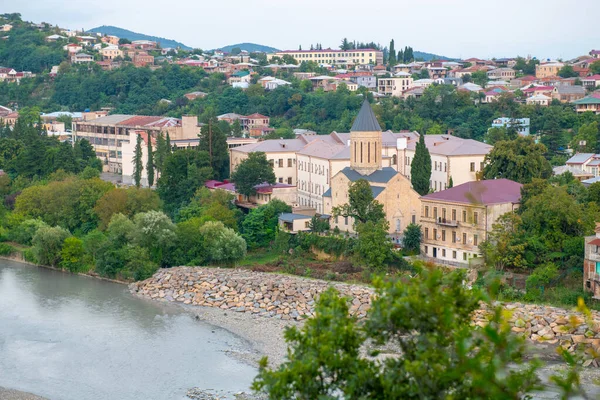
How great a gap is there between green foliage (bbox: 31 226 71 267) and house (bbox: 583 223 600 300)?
14.3m

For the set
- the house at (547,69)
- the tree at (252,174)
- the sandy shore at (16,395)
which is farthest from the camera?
the house at (547,69)

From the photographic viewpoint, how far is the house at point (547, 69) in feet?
209

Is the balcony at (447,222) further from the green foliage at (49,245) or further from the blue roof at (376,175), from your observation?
the green foliage at (49,245)

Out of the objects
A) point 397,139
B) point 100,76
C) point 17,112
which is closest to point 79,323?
point 397,139

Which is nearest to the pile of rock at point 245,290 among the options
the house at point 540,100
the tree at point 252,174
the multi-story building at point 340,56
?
the tree at point 252,174

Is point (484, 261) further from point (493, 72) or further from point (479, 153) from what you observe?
point (493, 72)

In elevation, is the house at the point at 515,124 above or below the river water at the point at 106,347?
above

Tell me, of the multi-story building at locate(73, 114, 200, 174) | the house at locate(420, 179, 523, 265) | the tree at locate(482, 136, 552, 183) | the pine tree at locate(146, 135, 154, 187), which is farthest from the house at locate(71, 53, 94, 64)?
the house at locate(420, 179, 523, 265)

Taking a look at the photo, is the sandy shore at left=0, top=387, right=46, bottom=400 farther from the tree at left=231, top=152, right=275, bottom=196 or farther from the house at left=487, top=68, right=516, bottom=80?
the house at left=487, top=68, right=516, bottom=80

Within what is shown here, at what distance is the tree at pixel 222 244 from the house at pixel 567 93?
83.6ft

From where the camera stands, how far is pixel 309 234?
26.0 meters

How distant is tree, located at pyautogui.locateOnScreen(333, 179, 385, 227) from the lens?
2475cm

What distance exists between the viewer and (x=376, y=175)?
2634 centimetres

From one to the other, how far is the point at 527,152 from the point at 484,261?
252 inches
